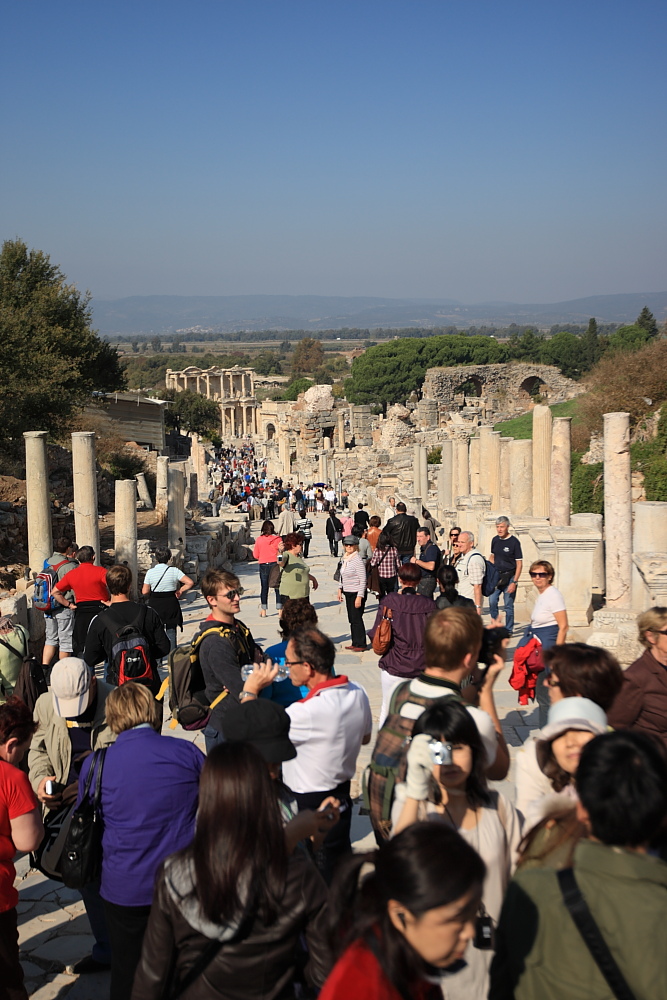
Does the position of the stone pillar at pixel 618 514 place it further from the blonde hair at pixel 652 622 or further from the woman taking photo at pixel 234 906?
the woman taking photo at pixel 234 906

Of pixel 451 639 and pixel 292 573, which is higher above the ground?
pixel 451 639

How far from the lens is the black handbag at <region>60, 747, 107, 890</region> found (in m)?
3.68

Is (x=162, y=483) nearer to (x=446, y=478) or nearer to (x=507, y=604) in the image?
(x=446, y=478)

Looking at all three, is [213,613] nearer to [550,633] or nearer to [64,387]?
[550,633]

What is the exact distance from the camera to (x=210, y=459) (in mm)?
56969

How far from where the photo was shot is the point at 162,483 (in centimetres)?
2230

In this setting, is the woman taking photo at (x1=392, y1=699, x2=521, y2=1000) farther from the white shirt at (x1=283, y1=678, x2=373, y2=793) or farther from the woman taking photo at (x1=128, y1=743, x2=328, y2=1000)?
the white shirt at (x1=283, y1=678, x2=373, y2=793)

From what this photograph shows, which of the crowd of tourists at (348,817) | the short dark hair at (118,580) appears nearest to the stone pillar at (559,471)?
the crowd of tourists at (348,817)

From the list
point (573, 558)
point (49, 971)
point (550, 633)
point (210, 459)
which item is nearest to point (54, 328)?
point (573, 558)

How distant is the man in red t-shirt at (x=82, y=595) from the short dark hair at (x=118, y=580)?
1881mm

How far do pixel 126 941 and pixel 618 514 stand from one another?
8.45 m

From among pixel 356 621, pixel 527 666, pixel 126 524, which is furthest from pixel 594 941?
pixel 126 524

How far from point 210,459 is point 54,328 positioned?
3134 centimetres

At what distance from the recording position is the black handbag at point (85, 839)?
3.68 meters
